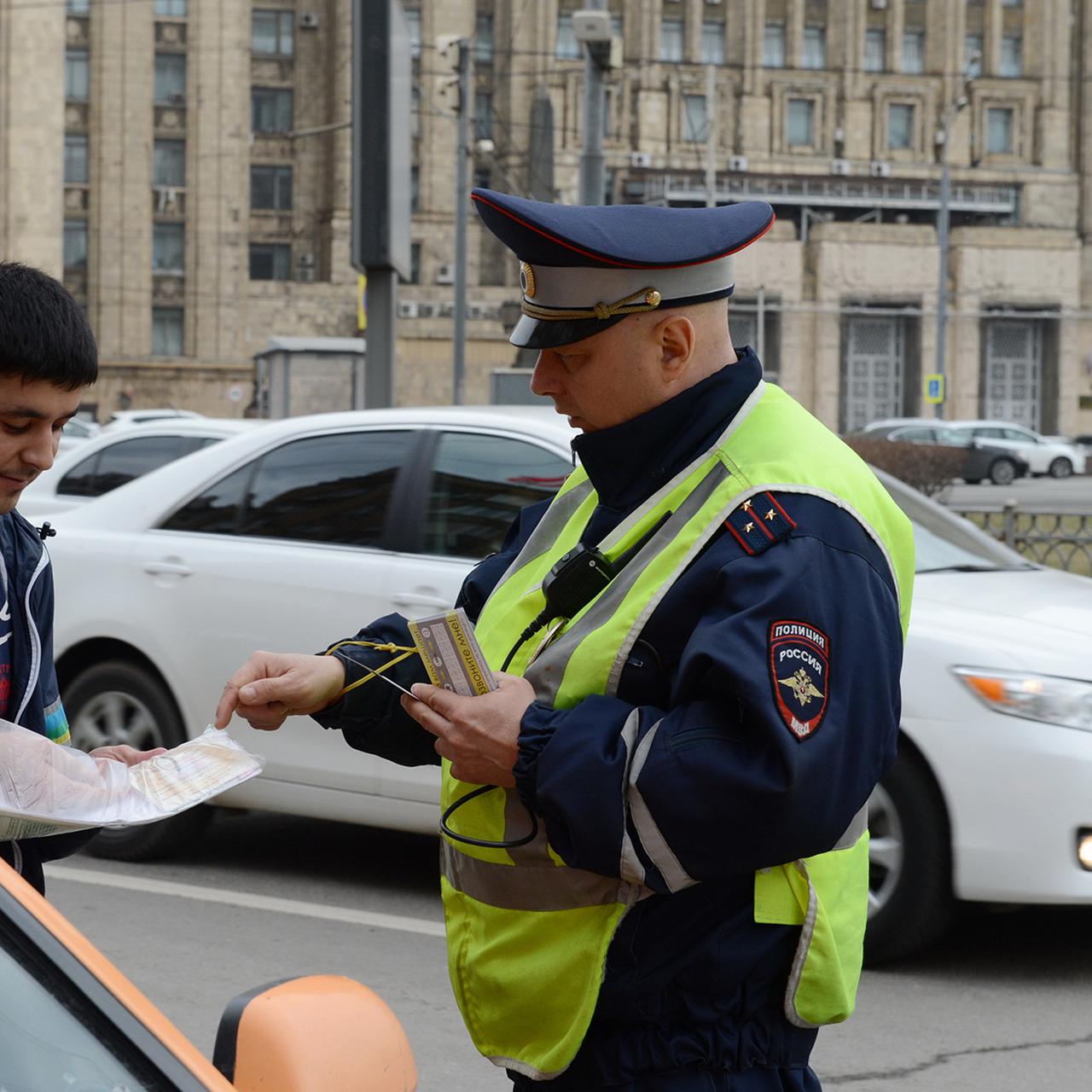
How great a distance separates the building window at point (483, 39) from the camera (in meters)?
63.1

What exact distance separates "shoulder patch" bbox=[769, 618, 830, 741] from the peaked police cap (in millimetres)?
457

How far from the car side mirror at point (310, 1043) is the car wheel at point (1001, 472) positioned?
4017cm

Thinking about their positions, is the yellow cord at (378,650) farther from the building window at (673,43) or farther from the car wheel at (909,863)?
the building window at (673,43)

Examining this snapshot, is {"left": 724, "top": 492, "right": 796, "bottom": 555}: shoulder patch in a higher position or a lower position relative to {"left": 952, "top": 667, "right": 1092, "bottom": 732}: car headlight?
higher

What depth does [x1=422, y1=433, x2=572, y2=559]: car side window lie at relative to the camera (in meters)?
5.67

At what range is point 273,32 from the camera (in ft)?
201

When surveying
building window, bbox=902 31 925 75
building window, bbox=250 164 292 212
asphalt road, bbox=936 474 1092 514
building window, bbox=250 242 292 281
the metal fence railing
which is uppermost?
building window, bbox=902 31 925 75

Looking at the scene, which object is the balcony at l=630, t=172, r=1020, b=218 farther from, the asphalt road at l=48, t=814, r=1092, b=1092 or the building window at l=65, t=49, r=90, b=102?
the asphalt road at l=48, t=814, r=1092, b=1092

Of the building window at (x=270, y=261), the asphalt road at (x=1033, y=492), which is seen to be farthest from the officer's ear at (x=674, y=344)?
the building window at (x=270, y=261)

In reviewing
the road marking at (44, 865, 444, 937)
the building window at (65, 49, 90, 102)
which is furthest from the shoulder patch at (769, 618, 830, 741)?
the building window at (65, 49, 90, 102)

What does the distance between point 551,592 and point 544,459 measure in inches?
143

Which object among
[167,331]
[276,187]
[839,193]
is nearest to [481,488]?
[167,331]

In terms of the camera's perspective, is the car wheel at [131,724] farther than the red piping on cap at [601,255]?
Yes

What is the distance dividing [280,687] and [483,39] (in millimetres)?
64260
